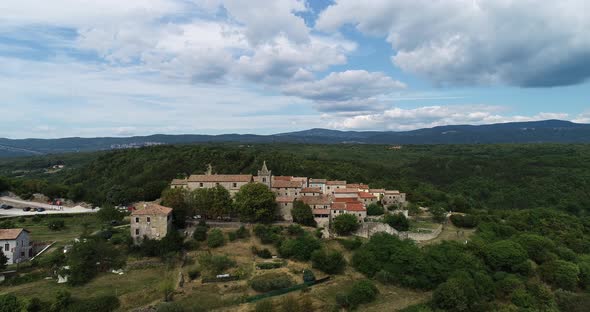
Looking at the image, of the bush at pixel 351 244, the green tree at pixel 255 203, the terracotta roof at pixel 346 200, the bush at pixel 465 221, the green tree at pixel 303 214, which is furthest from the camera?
the bush at pixel 465 221

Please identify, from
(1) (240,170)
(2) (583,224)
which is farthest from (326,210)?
(2) (583,224)

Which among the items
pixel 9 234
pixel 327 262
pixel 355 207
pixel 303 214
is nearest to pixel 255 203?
pixel 303 214

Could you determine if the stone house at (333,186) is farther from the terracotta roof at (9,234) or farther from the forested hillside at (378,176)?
the terracotta roof at (9,234)

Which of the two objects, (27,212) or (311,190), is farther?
(27,212)

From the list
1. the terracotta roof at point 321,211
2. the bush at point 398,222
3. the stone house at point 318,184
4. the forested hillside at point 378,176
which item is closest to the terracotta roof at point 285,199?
the terracotta roof at point 321,211

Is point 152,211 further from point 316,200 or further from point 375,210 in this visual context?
point 375,210

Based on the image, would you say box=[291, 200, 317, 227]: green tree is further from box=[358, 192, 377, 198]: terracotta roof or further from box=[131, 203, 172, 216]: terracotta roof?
box=[131, 203, 172, 216]: terracotta roof
